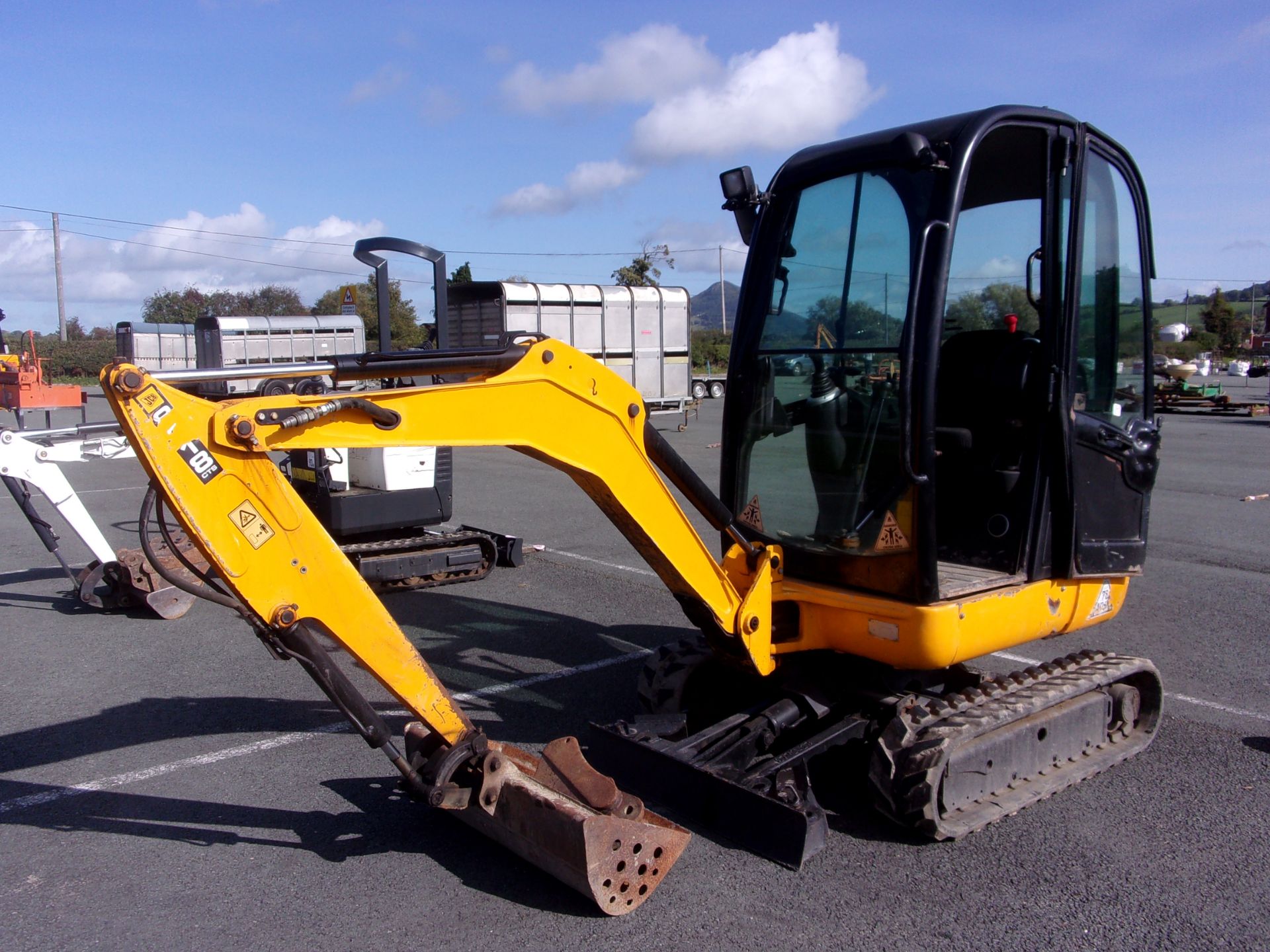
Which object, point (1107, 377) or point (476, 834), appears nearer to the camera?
point (476, 834)

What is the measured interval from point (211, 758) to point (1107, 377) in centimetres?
466

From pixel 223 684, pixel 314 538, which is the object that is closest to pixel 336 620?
pixel 314 538

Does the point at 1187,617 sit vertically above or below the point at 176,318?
below

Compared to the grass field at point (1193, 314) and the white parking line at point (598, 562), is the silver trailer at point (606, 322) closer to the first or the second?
the white parking line at point (598, 562)

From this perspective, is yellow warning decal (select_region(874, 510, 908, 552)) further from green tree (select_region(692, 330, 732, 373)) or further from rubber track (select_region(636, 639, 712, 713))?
green tree (select_region(692, 330, 732, 373))

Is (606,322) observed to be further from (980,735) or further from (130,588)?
(980,735)

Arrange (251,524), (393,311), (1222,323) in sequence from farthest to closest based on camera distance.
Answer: (1222,323) < (393,311) < (251,524)

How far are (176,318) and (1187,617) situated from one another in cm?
5314

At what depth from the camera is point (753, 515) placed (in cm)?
489

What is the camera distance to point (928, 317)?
13.3ft

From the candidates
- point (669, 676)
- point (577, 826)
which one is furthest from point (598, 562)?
point (577, 826)

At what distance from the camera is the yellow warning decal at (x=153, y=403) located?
10.0ft

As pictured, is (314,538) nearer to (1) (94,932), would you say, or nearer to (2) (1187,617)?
(1) (94,932)

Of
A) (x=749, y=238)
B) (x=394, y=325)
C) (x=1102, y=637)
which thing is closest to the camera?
(x=749, y=238)
